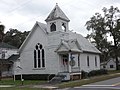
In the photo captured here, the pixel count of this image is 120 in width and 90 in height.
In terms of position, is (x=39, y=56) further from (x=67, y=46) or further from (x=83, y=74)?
(x=83, y=74)

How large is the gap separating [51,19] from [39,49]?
5005 mm

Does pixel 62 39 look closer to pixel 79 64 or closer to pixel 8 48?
pixel 79 64

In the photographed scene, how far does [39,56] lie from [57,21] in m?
6.13

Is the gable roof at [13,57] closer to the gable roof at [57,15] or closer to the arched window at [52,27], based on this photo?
the arched window at [52,27]

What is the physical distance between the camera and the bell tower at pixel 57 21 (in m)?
36.5

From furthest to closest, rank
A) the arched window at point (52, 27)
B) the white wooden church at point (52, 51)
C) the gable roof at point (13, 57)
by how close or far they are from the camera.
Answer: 1. the gable roof at point (13, 57)
2. the arched window at point (52, 27)
3. the white wooden church at point (52, 51)

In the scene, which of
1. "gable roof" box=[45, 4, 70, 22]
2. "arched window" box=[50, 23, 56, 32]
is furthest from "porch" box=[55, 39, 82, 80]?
"gable roof" box=[45, 4, 70, 22]

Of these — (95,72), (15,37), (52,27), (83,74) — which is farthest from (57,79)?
(15,37)

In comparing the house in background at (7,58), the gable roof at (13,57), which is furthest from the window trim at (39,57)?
the gable roof at (13,57)

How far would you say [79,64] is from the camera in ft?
127

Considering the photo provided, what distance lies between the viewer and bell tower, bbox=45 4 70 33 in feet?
120

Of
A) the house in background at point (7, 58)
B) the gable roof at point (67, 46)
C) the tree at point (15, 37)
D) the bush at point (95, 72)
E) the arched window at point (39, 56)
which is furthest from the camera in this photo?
the tree at point (15, 37)

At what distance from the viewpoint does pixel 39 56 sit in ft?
125

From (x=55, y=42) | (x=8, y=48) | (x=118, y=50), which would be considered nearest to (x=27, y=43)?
(x=55, y=42)
